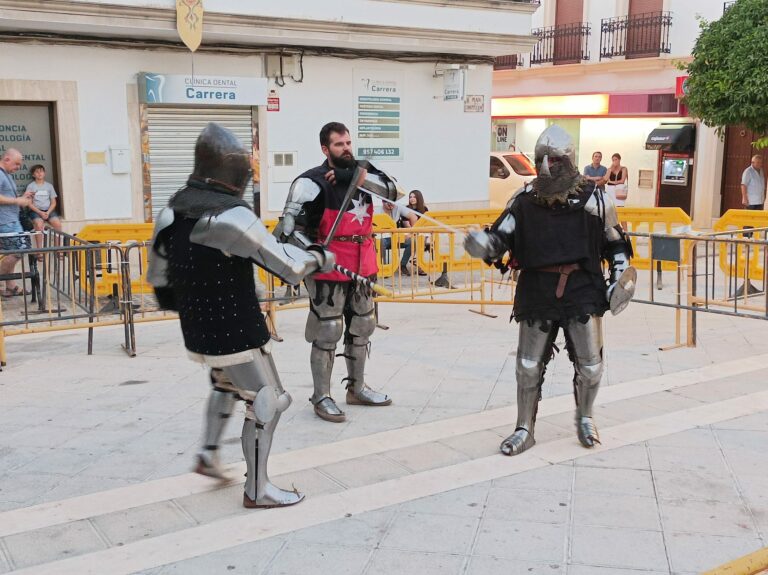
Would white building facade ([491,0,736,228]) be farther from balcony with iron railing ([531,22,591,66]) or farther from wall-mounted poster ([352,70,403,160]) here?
wall-mounted poster ([352,70,403,160])

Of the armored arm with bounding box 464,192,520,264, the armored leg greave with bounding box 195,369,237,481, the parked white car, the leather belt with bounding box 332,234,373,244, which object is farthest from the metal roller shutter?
the armored leg greave with bounding box 195,369,237,481

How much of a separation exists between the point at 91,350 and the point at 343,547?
4.33 metres

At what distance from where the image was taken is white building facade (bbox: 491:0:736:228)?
65.6ft

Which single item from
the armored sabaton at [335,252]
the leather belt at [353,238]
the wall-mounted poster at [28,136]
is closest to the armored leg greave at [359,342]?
the armored sabaton at [335,252]

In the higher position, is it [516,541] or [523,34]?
[523,34]

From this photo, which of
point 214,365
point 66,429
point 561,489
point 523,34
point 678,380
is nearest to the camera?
point 214,365

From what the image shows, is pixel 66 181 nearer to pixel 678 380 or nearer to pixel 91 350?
pixel 91 350

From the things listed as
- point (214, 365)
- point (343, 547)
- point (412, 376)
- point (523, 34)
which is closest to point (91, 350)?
point (412, 376)

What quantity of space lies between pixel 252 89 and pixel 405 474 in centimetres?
916

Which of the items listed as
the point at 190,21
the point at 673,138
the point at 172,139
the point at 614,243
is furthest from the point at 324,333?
the point at 673,138

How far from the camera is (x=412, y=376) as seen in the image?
659 centimetres

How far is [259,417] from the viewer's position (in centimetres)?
397

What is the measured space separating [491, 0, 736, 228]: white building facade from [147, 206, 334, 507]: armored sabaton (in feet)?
56.9

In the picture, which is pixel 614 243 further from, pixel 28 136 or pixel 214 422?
pixel 28 136
